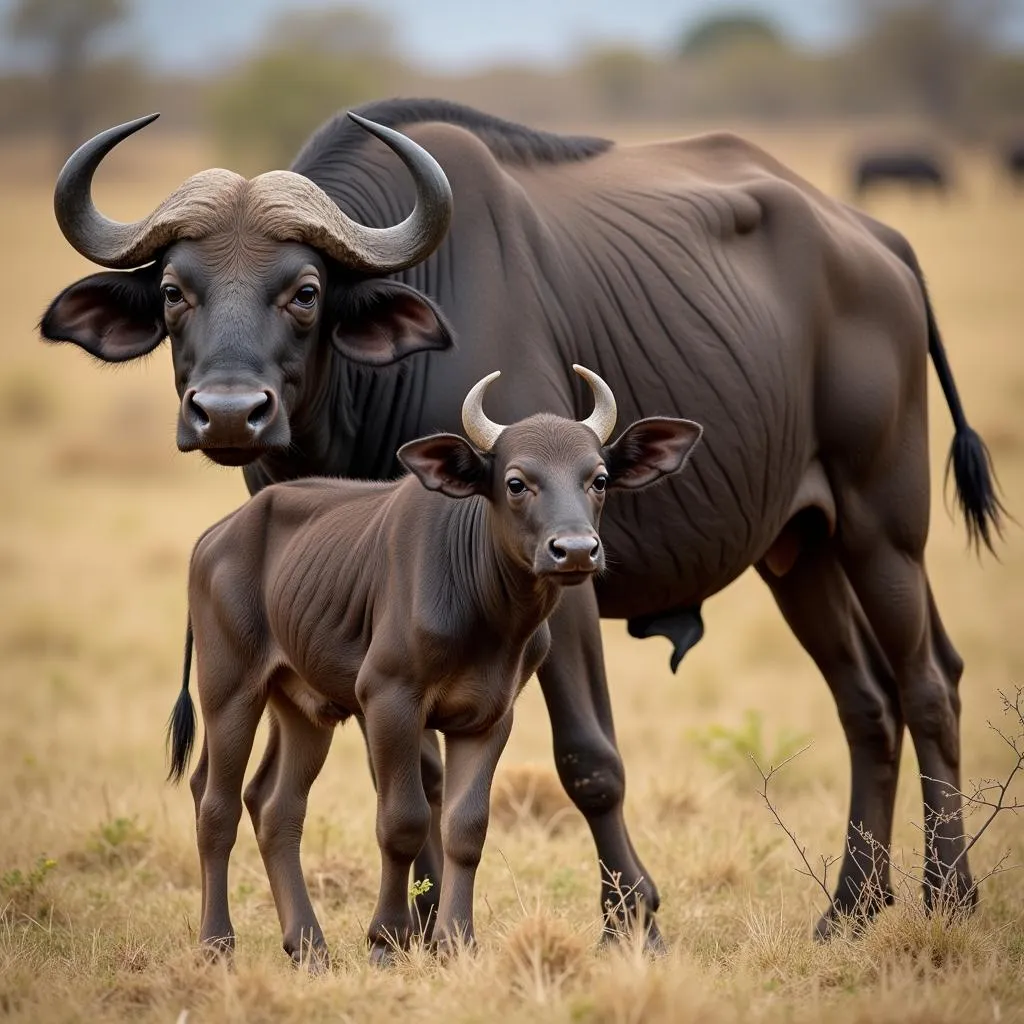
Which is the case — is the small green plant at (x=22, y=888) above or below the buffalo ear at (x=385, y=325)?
below

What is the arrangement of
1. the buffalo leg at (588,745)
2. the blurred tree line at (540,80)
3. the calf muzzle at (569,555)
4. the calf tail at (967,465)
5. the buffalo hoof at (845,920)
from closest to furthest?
the calf muzzle at (569,555)
the buffalo hoof at (845,920)
the buffalo leg at (588,745)
the calf tail at (967,465)
the blurred tree line at (540,80)

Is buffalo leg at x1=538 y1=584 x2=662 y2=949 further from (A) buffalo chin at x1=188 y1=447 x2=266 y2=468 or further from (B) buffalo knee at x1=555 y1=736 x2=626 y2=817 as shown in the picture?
(A) buffalo chin at x1=188 y1=447 x2=266 y2=468

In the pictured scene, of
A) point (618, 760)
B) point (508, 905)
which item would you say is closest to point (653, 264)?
point (618, 760)

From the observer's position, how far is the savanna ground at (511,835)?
530 cm

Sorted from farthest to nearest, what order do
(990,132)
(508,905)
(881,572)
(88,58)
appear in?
(990,132), (88,58), (881,572), (508,905)

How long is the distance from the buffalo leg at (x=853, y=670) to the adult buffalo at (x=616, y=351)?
14 mm

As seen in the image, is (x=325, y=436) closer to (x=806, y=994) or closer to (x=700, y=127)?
(x=806, y=994)

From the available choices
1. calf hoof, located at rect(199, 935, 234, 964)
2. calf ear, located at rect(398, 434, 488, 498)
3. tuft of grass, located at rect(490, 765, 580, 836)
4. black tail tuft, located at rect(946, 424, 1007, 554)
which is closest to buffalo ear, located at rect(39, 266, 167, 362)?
calf ear, located at rect(398, 434, 488, 498)

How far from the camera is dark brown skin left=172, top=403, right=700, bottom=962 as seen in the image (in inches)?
221

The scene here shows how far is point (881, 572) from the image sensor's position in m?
8.25

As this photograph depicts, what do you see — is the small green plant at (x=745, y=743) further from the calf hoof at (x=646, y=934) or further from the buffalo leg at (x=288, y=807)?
the buffalo leg at (x=288, y=807)

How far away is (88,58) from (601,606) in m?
69.2

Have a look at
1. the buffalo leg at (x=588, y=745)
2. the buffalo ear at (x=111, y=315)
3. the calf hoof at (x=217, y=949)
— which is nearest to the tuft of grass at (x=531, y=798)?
the buffalo leg at (x=588, y=745)

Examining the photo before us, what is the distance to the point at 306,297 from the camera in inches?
251
